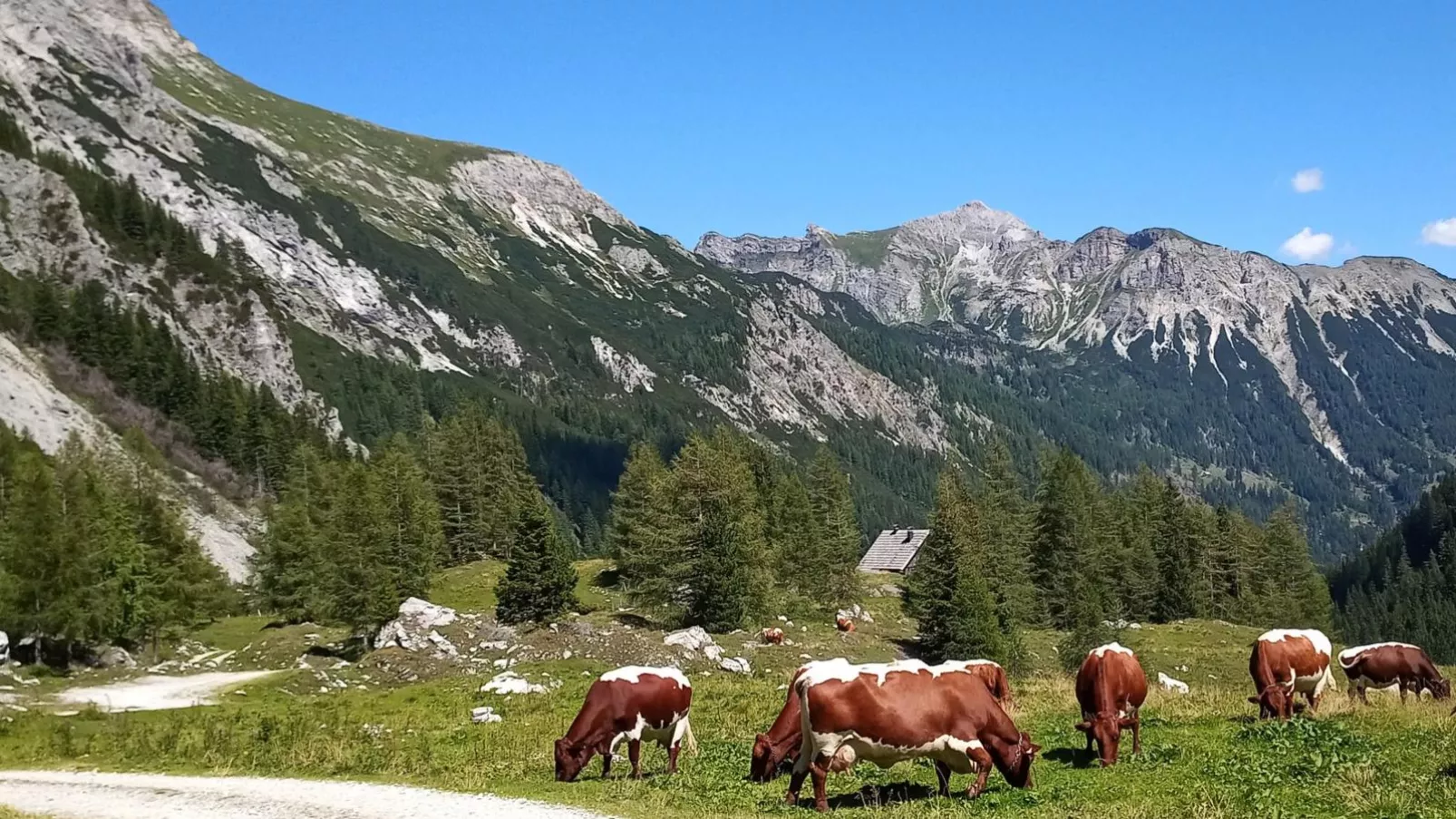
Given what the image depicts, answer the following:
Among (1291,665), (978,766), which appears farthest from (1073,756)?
(1291,665)

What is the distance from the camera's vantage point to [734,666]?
45875mm

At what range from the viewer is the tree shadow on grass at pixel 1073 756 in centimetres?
1882

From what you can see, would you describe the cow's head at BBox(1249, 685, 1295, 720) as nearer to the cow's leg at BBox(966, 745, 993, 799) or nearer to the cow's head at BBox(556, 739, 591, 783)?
the cow's leg at BBox(966, 745, 993, 799)

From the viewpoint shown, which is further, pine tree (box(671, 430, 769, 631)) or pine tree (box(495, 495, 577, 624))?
pine tree (box(671, 430, 769, 631))

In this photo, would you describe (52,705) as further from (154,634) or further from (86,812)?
(86,812)

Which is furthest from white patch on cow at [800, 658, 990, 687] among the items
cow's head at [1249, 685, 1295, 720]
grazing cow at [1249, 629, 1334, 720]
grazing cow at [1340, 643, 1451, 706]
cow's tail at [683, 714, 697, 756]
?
grazing cow at [1340, 643, 1451, 706]

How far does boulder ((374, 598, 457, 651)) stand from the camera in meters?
48.3

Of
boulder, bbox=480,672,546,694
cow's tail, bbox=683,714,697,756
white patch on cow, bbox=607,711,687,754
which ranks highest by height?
white patch on cow, bbox=607,711,687,754

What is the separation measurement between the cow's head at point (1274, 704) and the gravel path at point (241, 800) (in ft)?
55.5

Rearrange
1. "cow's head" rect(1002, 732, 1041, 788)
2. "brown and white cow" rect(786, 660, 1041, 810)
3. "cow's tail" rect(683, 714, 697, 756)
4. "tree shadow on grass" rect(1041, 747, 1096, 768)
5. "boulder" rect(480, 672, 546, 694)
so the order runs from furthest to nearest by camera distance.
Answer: "boulder" rect(480, 672, 546, 694) < "cow's tail" rect(683, 714, 697, 756) < "tree shadow on grass" rect(1041, 747, 1096, 768) < "cow's head" rect(1002, 732, 1041, 788) < "brown and white cow" rect(786, 660, 1041, 810)

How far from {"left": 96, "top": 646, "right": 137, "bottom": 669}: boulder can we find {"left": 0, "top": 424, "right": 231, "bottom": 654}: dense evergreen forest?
71 cm

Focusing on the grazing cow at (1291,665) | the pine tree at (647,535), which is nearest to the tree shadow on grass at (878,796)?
the grazing cow at (1291,665)

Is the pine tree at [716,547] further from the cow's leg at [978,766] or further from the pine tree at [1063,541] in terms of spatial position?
the cow's leg at [978,766]

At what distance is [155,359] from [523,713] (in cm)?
9986
